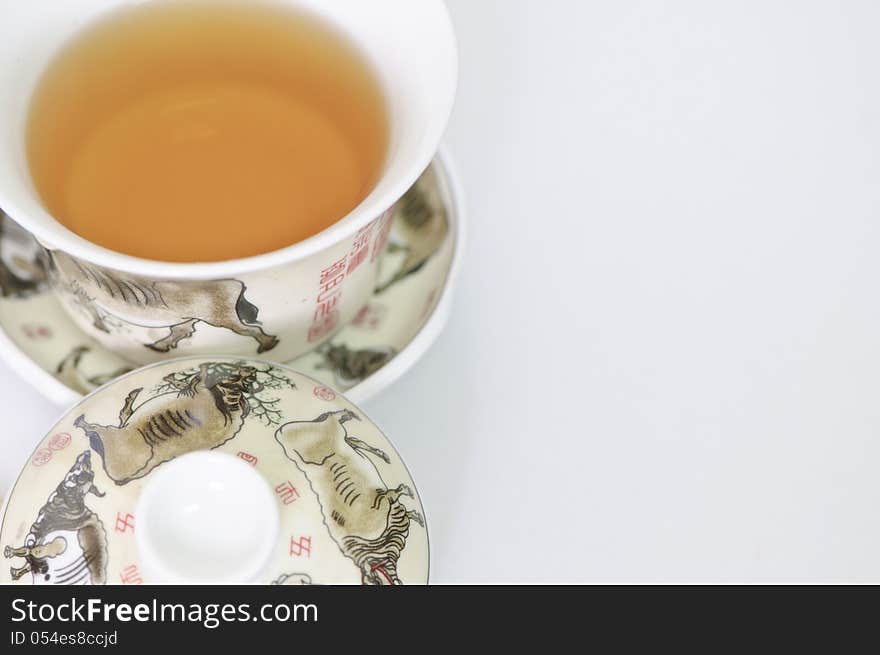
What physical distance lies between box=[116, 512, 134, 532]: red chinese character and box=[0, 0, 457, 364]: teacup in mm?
132

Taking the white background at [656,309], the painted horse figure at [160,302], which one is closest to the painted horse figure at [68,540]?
the painted horse figure at [160,302]

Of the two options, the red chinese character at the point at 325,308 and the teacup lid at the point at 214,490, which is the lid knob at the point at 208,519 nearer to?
the teacup lid at the point at 214,490

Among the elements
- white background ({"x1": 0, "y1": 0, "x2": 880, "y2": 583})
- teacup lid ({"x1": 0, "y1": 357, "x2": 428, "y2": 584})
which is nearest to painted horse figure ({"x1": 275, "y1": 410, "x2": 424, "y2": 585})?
teacup lid ({"x1": 0, "y1": 357, "x2": 428, "y2": 584})

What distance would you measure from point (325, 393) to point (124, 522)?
15cm

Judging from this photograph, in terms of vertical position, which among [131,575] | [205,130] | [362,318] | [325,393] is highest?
[205,130]

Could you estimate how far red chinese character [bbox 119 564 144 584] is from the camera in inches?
21.7

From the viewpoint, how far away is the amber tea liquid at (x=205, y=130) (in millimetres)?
702

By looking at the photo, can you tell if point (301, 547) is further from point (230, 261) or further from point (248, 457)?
point (230, 261)

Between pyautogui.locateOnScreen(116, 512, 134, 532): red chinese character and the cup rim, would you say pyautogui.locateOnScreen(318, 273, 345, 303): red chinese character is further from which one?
pyautogui.locateOnScreen(116, 512, 134, 532): red chinese character

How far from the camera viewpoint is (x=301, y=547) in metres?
0.56

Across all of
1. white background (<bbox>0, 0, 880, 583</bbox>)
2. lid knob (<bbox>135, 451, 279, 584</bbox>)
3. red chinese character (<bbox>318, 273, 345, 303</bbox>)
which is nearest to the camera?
lid knob (<bbox>135, 451, 279, 584</bbox>)

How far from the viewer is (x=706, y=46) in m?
1.03

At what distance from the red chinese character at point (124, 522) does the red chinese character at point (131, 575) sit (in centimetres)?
2

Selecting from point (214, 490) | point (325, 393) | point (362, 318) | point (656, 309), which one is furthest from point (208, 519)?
point (656, 309)
